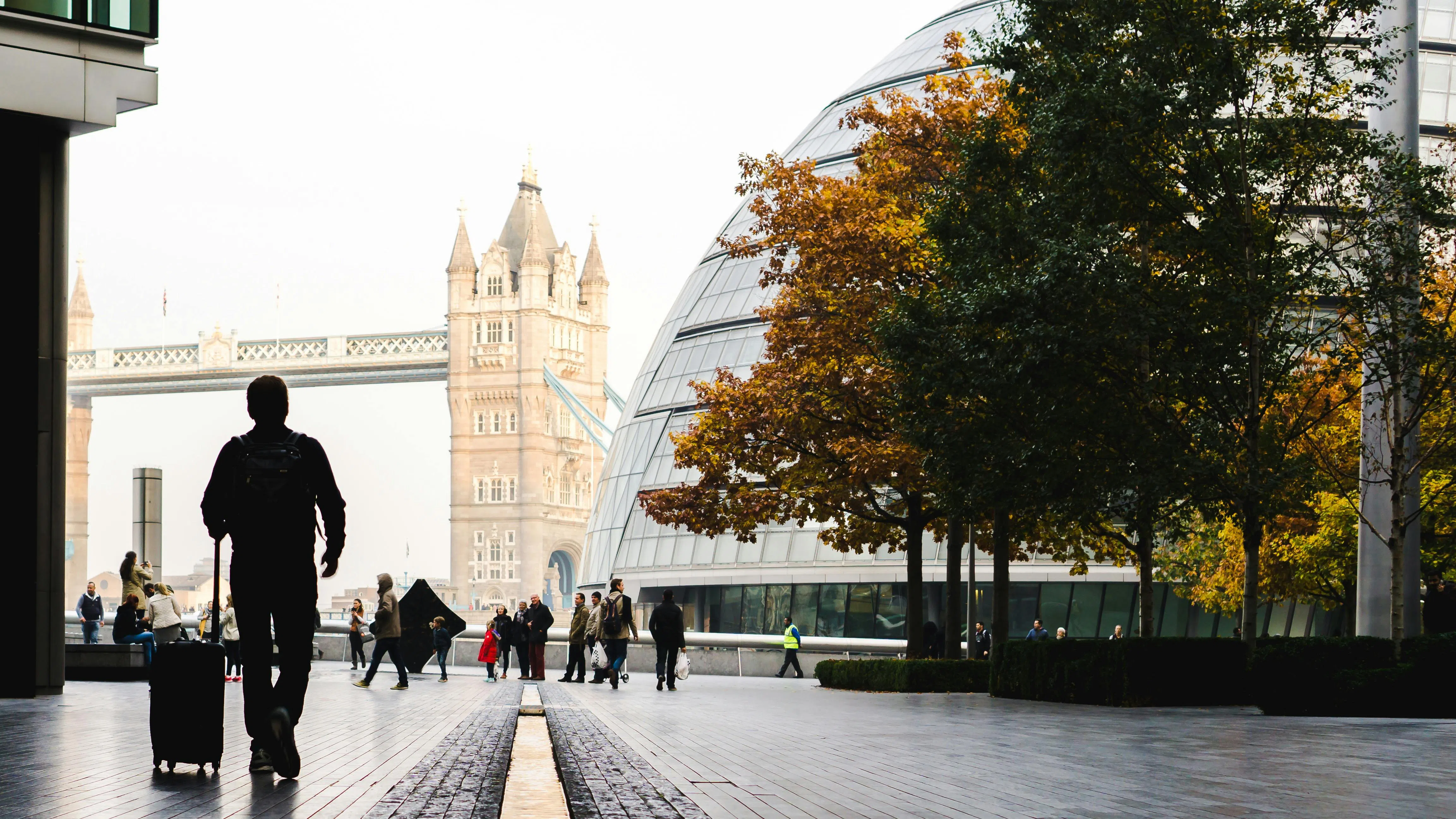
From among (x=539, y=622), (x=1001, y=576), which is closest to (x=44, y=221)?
(x=539, y=622)

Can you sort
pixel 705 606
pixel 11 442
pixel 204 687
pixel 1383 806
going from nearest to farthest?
pixel 1383 806 < pixel 204 687 < pixel 11 442 < pixel 705 606

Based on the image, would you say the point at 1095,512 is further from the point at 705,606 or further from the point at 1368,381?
the point at 705,606

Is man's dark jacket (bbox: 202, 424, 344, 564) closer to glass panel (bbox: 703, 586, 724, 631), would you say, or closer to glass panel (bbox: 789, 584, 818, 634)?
glass panel (bbox: 789, 584, 818, 634)

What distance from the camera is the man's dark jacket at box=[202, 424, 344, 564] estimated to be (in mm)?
8883

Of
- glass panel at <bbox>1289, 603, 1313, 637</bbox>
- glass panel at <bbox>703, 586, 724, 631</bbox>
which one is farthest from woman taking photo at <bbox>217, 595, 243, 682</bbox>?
glass panel at <bbox>1289, 603, 1313, 637</bbox>

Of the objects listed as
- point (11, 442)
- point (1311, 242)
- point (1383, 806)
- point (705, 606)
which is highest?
point (1311, 242)

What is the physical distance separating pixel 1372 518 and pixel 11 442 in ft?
52.8

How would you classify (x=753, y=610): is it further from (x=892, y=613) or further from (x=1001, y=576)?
(x=1001, y=576)

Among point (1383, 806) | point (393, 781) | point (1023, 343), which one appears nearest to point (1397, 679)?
point (1023, 343)

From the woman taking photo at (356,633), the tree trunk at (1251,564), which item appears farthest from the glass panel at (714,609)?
the tree trunk at (1251,564)

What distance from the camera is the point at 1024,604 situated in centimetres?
5328

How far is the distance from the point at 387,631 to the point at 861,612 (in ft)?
99.7

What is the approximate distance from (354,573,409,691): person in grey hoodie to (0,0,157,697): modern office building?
7.01m

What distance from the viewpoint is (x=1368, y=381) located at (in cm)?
1925
